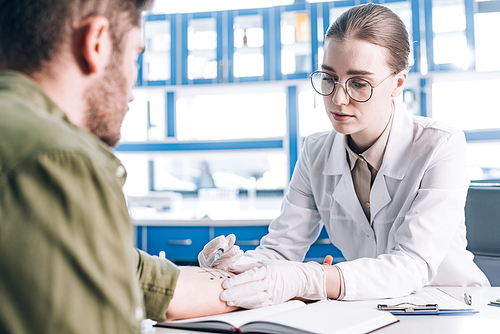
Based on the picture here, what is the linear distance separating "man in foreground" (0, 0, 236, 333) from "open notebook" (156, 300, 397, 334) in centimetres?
33

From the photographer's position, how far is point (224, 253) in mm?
1126

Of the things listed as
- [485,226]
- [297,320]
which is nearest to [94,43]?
[297,320]

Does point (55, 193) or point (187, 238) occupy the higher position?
point (55, 193)

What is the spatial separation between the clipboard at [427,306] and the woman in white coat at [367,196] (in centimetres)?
6

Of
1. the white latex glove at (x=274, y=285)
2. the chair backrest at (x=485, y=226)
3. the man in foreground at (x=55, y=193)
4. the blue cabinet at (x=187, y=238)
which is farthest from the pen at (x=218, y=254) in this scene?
the blue cabinet at (x=187, y=238)

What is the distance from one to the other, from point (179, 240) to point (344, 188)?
6.47 feet

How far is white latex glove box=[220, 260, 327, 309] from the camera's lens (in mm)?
924

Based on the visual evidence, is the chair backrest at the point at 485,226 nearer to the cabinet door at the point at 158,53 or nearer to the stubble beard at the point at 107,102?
the stubble beard at the point at 107,102

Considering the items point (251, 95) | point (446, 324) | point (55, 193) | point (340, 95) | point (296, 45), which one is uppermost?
point (296, 45)

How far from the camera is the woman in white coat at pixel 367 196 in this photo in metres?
1.03

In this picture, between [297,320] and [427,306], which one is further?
[427,306]

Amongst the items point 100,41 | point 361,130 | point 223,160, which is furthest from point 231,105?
point 100,41

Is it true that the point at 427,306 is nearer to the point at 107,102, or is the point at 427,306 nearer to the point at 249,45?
the point at 107,102

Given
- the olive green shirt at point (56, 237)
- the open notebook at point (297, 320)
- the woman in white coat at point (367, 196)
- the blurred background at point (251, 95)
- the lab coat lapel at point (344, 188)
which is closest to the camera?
the olive green shirt at point (56, 237)
